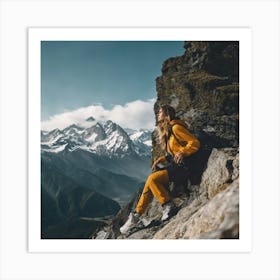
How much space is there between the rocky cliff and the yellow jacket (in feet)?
0.80

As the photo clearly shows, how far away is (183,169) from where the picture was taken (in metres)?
6.61

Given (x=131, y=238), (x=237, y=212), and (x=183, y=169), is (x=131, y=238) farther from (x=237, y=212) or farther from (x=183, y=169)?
(x=237, y=212)

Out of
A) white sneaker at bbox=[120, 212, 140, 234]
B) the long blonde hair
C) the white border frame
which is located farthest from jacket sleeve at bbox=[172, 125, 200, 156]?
white sneaker at bbox=[120, 212, 140, 234]

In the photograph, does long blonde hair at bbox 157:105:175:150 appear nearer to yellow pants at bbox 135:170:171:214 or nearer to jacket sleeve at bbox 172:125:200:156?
jacket sleeve at bbox 172:125:200:156

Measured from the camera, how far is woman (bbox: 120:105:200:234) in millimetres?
Answer: 6480

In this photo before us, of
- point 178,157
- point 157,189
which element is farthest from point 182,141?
point 157,189
